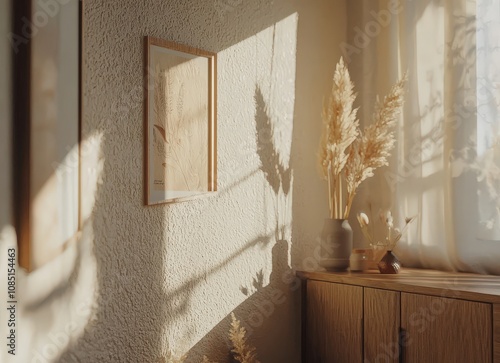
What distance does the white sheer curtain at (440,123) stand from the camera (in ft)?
9.48

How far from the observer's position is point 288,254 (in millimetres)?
3047

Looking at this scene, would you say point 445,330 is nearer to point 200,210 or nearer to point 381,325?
point 381,325

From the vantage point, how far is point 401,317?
2533 millimetres

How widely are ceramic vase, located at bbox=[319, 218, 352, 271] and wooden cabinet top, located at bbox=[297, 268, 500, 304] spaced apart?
8cm

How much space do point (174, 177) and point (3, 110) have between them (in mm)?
785

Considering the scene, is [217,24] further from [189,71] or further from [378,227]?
[378,227]

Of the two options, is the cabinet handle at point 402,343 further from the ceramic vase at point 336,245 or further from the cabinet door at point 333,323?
the ceramic vase at point 336,245

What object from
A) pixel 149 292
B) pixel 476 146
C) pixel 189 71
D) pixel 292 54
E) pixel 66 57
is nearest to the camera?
pixel 66 57

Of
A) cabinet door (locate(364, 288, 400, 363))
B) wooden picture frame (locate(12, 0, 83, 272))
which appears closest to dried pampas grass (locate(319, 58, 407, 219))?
cabinet door (locate(364, 288, 400, 363))

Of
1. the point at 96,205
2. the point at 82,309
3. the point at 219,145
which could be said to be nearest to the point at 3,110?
the point at 96,205

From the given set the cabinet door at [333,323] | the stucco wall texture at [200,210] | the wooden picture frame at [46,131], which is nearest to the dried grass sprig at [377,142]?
the stucco wall texture at [200,210]

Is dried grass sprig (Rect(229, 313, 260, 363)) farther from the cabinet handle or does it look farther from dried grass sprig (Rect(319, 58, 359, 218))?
dried grass sprig (Rect(319, 58, 359, 218))

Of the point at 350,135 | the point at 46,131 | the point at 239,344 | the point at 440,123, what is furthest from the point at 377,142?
the point at 46,131

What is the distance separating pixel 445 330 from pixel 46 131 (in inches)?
68.4
